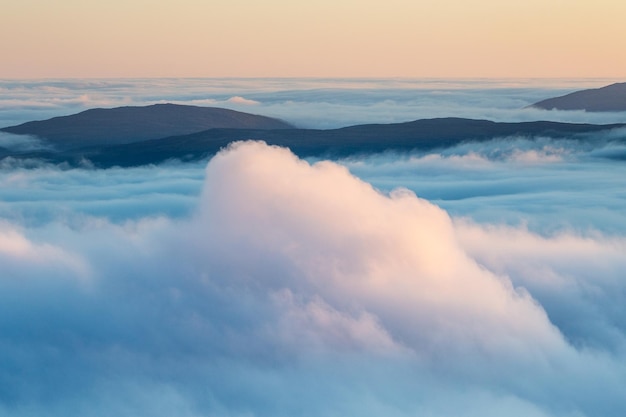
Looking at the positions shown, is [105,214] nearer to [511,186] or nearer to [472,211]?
[472,211]

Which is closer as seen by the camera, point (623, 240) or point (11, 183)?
point (623, 240)

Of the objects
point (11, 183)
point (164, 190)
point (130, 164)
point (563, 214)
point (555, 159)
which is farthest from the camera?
point (130, 164)

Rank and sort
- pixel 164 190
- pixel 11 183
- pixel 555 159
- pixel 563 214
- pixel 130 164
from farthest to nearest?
pixel 130 164 < pixel 555 159 < pixel 11 183 < pixel 164 190 < pixel 563 214

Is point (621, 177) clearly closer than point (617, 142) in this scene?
Yes

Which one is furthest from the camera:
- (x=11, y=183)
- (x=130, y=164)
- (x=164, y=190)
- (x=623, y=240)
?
(x=130, y=164)

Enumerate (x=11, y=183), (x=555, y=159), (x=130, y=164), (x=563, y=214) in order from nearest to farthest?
(x=563, y=214) < (x=11, y=183) < (x=555, y=159) < (x=130, y=164)

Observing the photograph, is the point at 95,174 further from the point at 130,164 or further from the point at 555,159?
the point at 555,159

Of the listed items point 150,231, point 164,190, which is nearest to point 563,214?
point 150,231

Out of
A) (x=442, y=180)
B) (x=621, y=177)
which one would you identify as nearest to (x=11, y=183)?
(x=442, y=180)
